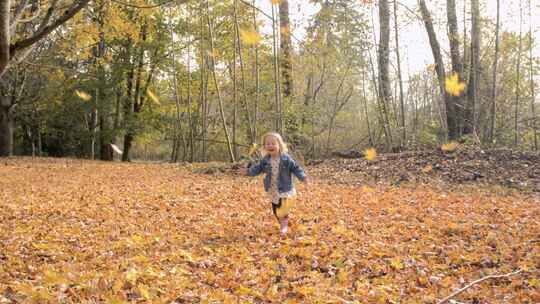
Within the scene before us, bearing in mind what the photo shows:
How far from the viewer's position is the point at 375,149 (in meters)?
18.1

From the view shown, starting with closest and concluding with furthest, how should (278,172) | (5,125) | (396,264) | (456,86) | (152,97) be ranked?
(396,264) < (278,172) < (456,86) < (5,125) < (152,97)

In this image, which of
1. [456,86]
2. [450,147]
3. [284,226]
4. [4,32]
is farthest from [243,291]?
[456,86]

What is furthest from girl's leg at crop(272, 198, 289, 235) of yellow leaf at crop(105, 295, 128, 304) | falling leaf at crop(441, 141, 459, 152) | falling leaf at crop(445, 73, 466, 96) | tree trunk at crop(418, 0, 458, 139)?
falling leaf at crop(445, 73, 466, 96)

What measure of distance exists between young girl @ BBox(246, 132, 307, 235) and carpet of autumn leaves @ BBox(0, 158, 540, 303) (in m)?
0.36

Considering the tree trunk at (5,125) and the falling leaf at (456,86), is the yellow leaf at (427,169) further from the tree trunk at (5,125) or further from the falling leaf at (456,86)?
the tree trunk at (5,125)

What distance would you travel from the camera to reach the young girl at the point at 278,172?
6.10m

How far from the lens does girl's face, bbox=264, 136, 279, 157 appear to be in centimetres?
608

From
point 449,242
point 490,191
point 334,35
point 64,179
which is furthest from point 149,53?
point 449,242

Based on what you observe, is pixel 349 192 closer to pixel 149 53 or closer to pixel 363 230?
pixel 363 230

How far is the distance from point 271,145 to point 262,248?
4.54ft

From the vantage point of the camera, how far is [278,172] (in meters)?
6.16

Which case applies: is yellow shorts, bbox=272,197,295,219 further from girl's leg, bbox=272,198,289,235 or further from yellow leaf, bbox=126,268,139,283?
yellow leaf, bbox=126,268,139,283

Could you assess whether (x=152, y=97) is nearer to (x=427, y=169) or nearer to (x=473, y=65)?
(x=473, y=65)

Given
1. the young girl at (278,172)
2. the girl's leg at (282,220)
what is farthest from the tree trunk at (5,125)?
the girl's leg at (282,220)
